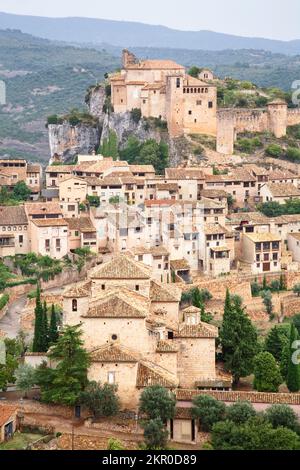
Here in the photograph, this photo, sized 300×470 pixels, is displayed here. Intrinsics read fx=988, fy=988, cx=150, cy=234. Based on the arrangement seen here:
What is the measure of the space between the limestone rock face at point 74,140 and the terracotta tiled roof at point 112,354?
3350cm

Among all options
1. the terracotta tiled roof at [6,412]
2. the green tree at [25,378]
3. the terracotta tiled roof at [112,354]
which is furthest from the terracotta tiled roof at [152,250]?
the terracotta tiled roof at [6,412]

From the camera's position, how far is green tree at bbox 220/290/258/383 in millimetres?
28562

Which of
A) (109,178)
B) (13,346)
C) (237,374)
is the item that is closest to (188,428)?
(237,374)

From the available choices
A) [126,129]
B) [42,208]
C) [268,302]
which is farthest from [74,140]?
[268,302]

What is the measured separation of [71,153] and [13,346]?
30117mm

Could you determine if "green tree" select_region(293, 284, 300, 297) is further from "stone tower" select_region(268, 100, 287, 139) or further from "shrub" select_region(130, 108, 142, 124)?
"stone tower" select_region(268, 100, 287, 139)

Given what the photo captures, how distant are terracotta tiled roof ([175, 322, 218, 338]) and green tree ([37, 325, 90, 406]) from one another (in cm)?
335

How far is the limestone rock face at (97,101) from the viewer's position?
5897cm

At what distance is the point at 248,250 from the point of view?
42031mm

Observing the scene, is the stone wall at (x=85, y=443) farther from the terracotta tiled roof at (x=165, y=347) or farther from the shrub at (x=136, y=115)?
the shrub at (x=136, y=115)

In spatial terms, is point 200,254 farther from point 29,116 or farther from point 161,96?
point 29,116

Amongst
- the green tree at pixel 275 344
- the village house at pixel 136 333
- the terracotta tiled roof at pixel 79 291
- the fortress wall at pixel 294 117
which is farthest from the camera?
the fortress wall at pixel 294 117

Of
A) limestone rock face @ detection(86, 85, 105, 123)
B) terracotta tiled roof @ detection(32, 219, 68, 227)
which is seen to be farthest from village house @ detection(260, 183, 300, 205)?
limestone rock face @ detection(86, 85, 105, 123)

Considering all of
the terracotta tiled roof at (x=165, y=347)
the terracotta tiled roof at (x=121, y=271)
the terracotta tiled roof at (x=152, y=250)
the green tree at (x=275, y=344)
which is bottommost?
the green tree at (x=275, y=344)
